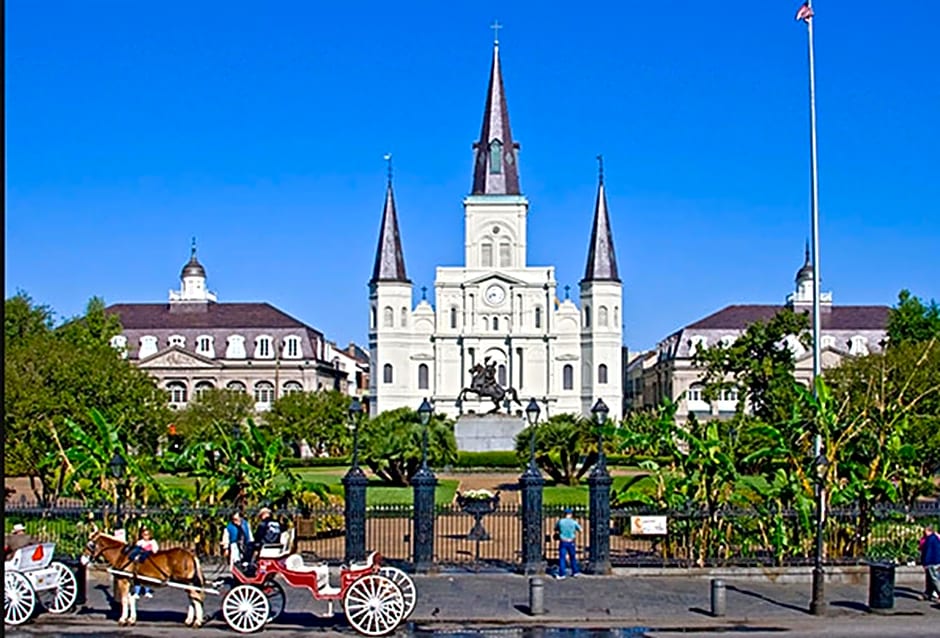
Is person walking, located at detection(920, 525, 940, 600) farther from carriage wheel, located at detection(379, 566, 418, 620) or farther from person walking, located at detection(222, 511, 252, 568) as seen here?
person walking, located at detection(222, 511, 252, 568)

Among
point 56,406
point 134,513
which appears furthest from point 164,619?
point 56,406

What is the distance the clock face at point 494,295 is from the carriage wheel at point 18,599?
8417cm

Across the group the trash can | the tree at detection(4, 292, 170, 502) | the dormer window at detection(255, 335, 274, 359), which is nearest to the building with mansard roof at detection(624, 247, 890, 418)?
the dormer window at detection(255, 335, 274, 359)

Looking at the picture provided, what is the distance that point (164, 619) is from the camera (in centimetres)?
1827

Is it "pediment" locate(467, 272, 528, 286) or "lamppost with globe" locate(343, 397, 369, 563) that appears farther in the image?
"pediment" locate(467, 272, 528, 286)

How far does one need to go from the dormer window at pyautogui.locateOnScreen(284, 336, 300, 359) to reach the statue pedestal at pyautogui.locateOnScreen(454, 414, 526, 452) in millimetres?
34965

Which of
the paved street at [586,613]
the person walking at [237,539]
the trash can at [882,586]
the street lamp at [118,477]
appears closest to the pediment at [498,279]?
the street lamp at [118,477]

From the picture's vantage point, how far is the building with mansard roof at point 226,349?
97.6 m

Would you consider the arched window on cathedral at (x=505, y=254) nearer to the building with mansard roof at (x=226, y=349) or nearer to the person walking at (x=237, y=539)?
the building with mansard roof at (x=226, y=349)

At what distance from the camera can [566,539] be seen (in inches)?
864

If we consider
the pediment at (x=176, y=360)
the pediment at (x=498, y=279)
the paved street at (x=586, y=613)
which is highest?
the pediment at (x=498, y=279)

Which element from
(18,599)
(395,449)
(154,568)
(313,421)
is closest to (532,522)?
(154,568)

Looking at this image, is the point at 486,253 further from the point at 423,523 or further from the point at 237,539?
the point at 237,539

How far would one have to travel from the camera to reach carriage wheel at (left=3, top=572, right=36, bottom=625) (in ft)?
56.3
